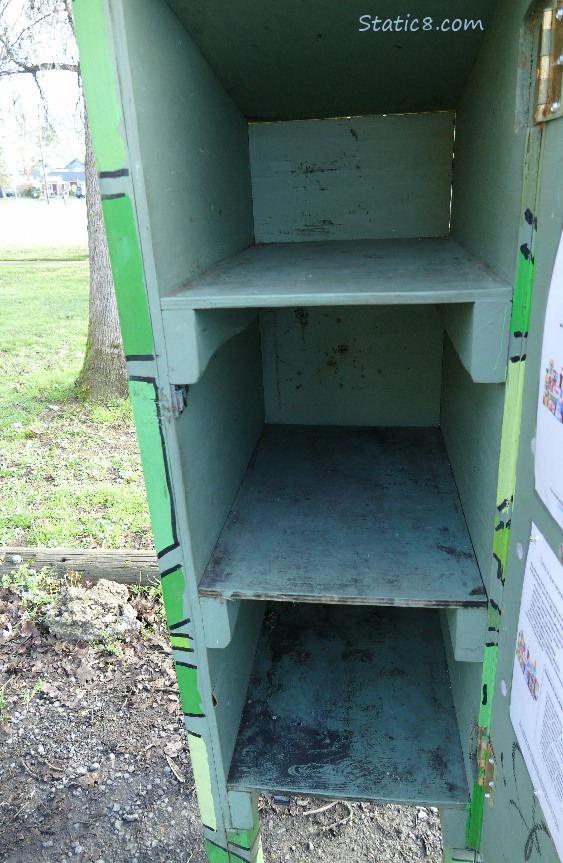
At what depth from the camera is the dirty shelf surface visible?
1.05 meters

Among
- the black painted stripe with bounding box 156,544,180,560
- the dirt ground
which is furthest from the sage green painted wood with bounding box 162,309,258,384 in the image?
the dirt ground

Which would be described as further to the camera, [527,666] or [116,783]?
[116,783]

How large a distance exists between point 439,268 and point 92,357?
4241mm

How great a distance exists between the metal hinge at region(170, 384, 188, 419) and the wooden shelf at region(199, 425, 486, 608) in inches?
15.2

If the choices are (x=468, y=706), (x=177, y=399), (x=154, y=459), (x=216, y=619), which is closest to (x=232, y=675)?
(x=216, y=619)

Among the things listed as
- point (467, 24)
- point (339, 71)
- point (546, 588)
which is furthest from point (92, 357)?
point (546, 588)

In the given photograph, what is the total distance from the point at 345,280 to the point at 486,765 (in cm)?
105

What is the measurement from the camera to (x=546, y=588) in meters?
0.90

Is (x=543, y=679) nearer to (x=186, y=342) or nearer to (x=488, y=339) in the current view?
(x=488, y=339)

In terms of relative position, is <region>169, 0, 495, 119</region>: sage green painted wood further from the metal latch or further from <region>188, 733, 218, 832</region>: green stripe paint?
<region>188, 733, 218, 832</region>: green stripe paint

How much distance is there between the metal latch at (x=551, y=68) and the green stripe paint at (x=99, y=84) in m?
0.66

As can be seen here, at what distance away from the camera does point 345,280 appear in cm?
118

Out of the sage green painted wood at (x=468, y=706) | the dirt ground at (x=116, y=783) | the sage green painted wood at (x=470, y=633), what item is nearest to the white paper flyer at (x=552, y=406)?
the sage green painted wood at (x=470, y=633)

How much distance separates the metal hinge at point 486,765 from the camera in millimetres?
1265
